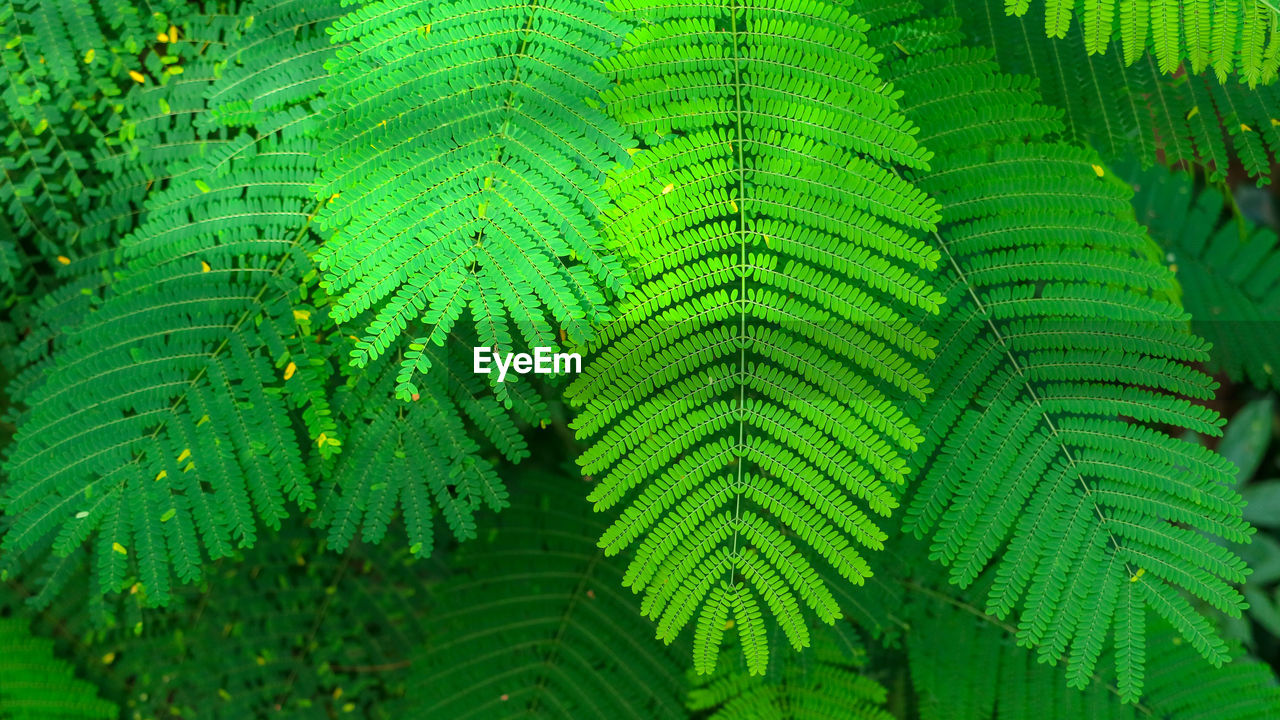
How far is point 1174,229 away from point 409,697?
2.89m

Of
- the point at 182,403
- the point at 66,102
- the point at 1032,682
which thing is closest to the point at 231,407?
the point at 182,403

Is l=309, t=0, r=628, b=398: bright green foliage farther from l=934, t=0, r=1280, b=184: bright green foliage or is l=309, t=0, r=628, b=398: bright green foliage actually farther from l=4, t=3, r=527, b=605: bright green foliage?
l=934, t=0, r=1280, b=184: bright green foliage

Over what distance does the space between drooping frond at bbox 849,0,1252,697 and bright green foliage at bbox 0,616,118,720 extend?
8.15 feet

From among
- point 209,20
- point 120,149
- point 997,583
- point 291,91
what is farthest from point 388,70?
point 997,583

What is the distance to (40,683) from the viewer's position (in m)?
2.53

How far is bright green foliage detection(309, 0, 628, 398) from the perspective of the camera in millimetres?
1386

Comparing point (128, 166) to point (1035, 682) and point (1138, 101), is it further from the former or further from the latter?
point (1035, 682)

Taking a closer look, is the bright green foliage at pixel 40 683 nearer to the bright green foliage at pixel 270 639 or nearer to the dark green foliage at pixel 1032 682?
the bright green foliage at pixel 270 639

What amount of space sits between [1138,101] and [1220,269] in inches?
47.1

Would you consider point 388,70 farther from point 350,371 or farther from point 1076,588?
point 1076,588

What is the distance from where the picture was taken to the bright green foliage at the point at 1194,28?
→ 1.48 meters

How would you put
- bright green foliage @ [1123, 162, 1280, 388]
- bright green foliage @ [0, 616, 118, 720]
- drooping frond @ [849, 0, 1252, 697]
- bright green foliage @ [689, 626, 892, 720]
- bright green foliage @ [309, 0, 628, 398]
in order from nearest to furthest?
1. bright green foliage @ [309, 0, 628, 398]
2. drooping frond @ [849, 0, 1252, 697]
3. bright green foliage @ [689, 626, 892, 720]
4. bright green foliage @ [0, 616, 118, 720]
5. bright green foliage @ [1123, 162, 1280, 388]

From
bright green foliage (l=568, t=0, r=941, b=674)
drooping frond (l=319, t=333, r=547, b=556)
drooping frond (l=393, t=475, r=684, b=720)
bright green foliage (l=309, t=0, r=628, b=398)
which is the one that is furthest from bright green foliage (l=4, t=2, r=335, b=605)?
drooping frond (l=393, t=475, r=684, b=720)

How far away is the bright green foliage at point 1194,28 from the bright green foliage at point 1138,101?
0.39 metres
